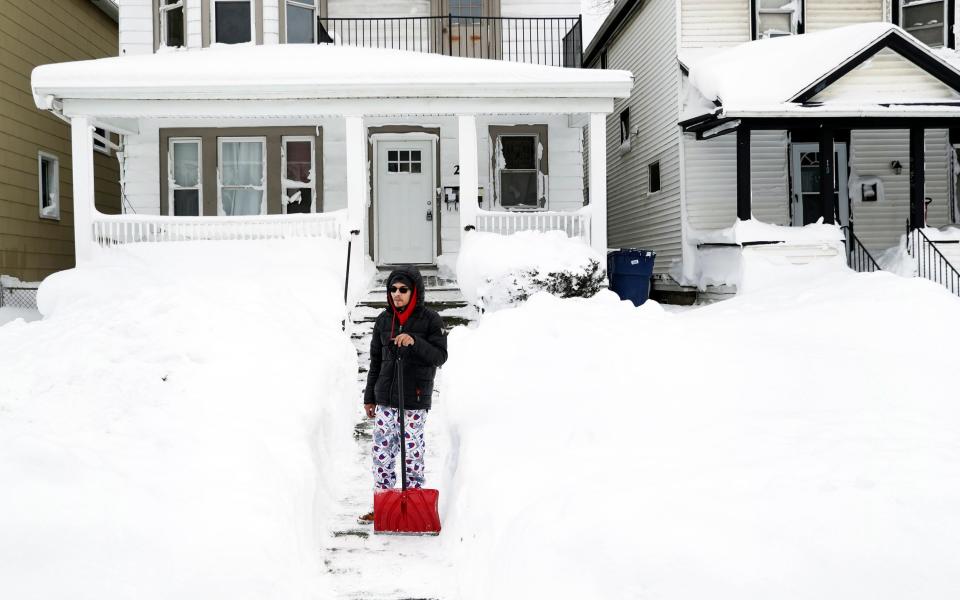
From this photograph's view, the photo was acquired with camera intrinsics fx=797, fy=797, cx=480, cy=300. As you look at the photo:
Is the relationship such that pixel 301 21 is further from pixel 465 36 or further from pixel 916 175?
pixel 916 175

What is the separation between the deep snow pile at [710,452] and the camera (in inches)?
143

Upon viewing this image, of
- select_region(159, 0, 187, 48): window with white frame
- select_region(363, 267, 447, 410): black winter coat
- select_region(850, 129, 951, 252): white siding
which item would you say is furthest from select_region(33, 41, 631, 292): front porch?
select_region(363, 267, 447, 410): black winter coat

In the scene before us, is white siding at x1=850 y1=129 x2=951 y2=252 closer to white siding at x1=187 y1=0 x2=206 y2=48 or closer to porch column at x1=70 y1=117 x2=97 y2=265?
white siding at x1=187 y1=0 x2=206 y2=48

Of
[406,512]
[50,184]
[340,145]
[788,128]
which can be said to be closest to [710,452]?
[406,512]

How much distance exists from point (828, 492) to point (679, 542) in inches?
35.1

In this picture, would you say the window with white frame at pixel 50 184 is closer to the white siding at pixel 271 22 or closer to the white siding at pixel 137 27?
the white siding at pixel 137 27

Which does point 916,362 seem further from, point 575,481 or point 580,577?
point 580,577

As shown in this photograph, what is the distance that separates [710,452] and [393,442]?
2172mm

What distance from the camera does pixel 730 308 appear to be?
10.4 meters

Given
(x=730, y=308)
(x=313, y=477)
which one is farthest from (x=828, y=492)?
(x=730, y=308)

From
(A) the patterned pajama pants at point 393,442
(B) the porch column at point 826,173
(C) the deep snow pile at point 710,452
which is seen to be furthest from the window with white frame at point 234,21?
(A) the patterned pajama pants at point 393,442

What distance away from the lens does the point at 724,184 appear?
1495 centimetres

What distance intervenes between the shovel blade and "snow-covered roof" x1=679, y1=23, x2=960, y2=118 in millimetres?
9572

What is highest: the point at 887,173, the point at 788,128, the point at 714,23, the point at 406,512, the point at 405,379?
the point at 714,23
